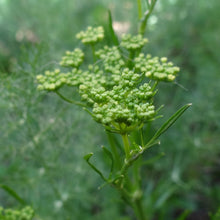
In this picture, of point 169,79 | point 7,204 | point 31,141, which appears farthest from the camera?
point 7,204

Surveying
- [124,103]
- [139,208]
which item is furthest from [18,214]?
[124,103]

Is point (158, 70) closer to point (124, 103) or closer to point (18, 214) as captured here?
point (124, 103)

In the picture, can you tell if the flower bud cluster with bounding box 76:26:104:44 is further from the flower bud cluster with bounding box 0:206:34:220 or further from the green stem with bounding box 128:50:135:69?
the flower bud cluster with bounding box 0:206:34:220

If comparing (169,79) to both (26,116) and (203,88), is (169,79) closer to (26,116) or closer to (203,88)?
(26,116)

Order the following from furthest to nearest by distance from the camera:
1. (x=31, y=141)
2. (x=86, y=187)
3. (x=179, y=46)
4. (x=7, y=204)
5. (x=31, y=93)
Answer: (x=179, y=46) → (x=7, y=204) → (x=86, y=187) → (x=31, y=141) → (x=31, y=93)

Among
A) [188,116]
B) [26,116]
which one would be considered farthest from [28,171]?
[188,116]

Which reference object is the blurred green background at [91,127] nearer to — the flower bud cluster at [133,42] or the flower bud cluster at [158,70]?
the flower bud cluster at [133,42]

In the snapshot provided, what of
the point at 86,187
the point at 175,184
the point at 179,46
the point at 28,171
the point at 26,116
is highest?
the point at 179,46
